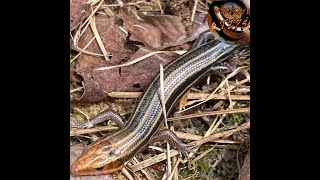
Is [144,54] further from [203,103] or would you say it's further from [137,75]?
[203,103]

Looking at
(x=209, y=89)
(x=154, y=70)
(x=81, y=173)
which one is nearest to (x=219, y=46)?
(x=209, y=89)

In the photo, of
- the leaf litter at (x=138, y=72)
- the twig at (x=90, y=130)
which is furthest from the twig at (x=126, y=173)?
the twig at (x=90, y=130)

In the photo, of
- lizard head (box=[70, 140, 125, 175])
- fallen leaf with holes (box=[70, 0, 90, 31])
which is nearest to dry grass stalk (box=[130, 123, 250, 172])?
lizard head (box=[70, 140, 125, 175])

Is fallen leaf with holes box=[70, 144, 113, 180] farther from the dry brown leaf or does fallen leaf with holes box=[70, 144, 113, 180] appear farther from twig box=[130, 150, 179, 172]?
the dry brown leaf

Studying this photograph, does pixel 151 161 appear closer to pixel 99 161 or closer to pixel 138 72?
pixel 99 161
